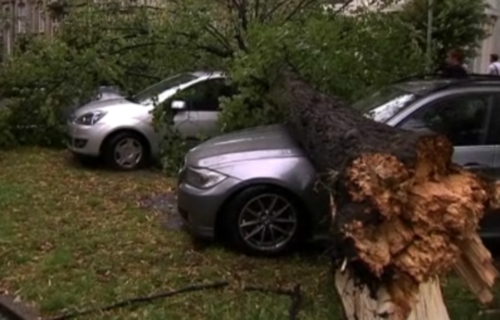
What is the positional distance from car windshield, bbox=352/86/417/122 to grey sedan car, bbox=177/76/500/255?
0.04 meters

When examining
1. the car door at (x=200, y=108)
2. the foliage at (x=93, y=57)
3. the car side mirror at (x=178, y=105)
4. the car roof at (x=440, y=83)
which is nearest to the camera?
the car roof at (x=440, y=83)

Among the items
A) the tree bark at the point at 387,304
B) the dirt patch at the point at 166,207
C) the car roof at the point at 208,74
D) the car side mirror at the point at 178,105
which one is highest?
the car roof at the point at 208,74

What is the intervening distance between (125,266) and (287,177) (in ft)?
4.90

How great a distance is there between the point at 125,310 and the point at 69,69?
6.35 metres

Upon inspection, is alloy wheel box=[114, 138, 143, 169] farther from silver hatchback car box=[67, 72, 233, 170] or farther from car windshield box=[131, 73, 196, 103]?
car windshield box=[131, 73, 196, 103]

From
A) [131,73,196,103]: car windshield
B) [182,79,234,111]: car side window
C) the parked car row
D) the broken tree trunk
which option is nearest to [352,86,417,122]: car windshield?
the parked car row

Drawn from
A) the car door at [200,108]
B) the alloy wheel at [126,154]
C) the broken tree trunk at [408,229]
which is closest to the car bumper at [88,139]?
the alloy wheel at [126,154]

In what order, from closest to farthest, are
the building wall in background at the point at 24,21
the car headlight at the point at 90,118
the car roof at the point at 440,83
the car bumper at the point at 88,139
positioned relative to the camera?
the car roof at the point at 440,83 → the car bumper at the point at 88,139 → the car headlight at the point at 90,118 → the building wall in background at the point at 24,21

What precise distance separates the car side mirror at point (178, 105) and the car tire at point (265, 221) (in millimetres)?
4650

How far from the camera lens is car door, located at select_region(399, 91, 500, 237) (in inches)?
321

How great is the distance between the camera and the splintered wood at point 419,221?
4684 mm

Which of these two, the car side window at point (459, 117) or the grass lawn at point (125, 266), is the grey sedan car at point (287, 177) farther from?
the grass lawn at point (125, 266)

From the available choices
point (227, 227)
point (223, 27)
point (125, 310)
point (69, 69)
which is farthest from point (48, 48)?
point (125, 310)

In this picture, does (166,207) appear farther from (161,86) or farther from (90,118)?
(161,86)
